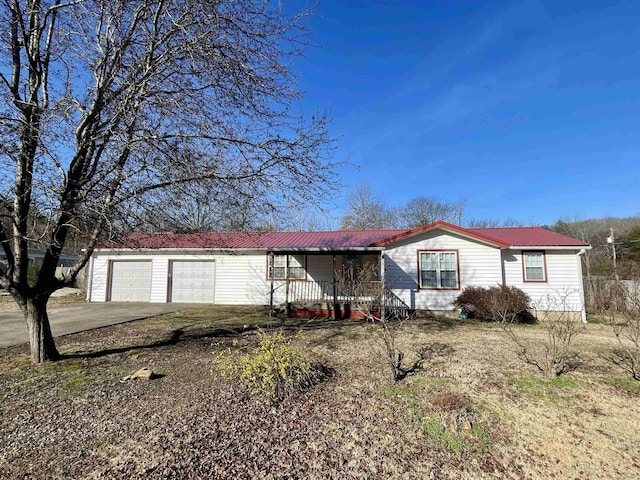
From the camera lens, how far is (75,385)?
14.7 feet

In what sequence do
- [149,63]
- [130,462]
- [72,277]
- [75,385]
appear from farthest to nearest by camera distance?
[72,277]
[149,63]
[75,385]
[130,462]

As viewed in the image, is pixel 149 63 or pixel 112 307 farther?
pixel 112 307

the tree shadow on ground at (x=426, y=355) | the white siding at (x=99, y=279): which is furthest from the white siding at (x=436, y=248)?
the white siding at (x=99, y=279)

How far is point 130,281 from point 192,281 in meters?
2.97

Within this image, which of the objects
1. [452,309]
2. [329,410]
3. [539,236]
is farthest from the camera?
[539,236]

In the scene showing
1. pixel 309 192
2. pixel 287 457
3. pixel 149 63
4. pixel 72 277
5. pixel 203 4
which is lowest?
pixel 287 457

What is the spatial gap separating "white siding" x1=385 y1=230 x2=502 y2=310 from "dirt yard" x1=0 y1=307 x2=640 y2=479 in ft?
18.1

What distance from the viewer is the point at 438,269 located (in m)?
11.8

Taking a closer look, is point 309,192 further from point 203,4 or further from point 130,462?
point 130,462

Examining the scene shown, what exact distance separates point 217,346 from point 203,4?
5.81 meters

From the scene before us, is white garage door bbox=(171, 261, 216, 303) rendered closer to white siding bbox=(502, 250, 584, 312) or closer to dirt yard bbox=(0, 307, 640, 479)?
dirt yard bbox=(0, 307, 640, 479)

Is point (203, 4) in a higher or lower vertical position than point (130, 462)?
higher

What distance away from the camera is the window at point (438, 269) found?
1166 centimetres

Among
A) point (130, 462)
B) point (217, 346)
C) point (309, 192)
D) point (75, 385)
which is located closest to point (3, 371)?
point (75, 385)
